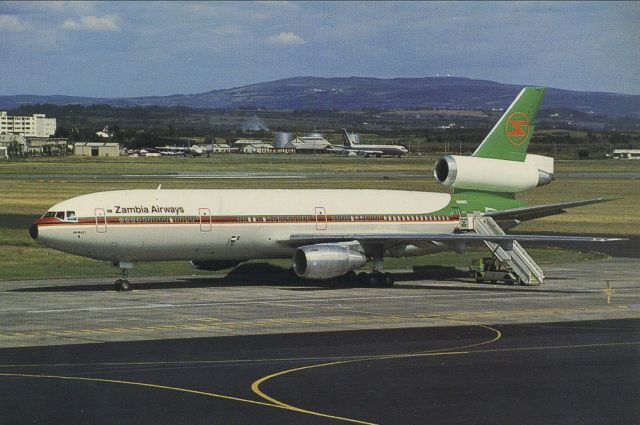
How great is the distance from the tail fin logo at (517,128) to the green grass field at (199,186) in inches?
278

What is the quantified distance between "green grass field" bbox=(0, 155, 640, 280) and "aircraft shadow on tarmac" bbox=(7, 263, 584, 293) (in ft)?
11.6

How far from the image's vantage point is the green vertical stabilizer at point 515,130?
6669 cm

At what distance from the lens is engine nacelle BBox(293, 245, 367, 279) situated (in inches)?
2207

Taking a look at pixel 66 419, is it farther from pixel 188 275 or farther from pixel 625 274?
pixel 625 274

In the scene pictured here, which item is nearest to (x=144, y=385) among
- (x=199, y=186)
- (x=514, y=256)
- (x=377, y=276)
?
(x=377, y=276)

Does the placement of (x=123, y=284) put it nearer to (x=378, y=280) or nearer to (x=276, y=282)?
(x=276, y=282)

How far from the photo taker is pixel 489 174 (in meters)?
65.8

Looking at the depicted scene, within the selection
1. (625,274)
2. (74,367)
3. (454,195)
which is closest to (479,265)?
(454,195)

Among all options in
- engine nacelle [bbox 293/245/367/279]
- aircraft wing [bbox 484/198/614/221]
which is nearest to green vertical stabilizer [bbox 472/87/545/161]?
aircraft wing [bbox 484/198/614/221]

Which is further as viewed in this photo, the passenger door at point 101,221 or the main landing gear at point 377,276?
the main landing gear at point 377,276

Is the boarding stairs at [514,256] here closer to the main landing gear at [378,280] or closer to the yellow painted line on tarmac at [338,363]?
the main landing gear at [378,280]

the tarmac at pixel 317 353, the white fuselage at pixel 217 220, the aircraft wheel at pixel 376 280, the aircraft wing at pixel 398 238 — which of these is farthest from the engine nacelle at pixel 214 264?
the aircraft wheel at pixel 376 280

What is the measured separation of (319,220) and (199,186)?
250ft

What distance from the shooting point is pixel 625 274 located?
2645 inches
